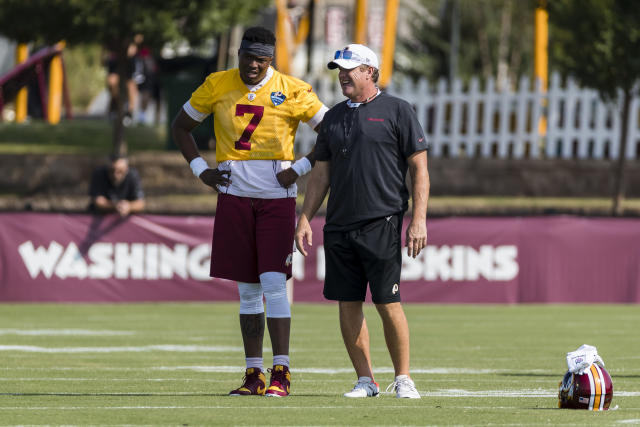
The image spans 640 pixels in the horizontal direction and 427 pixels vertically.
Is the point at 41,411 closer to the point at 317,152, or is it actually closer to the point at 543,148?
the point at 317,152

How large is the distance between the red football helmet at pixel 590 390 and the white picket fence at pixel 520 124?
20.1 meters

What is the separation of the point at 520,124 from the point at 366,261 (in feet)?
66.6

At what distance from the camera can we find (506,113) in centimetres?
2848

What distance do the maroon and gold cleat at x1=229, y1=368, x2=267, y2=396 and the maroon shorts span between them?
0.55 m

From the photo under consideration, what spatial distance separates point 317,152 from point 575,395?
203cm

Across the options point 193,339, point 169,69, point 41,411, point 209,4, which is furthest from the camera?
point 169,69

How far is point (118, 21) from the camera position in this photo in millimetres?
24844

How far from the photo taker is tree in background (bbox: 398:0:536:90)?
5631 cm

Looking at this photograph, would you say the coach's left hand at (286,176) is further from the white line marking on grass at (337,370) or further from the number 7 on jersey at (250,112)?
the white line marking on grass at (337,370)

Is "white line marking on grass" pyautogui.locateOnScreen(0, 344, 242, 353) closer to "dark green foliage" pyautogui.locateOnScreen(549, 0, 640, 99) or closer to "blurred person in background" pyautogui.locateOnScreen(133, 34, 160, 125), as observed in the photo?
"dark green foliage" pyautogui.locateOnScreen(549, 0, 640, 99)

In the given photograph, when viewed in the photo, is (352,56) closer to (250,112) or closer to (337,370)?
(250,112)

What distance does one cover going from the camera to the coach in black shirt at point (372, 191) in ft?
27.8

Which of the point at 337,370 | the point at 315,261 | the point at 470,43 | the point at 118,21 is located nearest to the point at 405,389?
the point at 337,370

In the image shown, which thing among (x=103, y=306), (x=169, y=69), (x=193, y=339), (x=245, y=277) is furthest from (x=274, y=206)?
(x=169, y=69)
